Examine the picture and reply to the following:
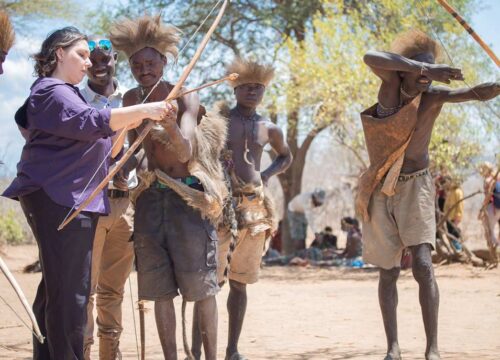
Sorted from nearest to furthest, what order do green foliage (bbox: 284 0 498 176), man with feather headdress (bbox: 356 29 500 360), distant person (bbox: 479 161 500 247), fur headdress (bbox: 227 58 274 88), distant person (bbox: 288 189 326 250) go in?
man with feather headdress (bbox: 356 29 500 360), fur headdress (bbox: 227 58 274 88), distant person (bbox: 479 161 500 247), green foliage (bbox: 284 0 498 176), distant person (bbox: 288 189 326 250)

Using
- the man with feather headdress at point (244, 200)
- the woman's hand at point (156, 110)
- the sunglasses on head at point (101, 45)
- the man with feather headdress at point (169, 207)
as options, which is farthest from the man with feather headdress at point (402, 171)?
the woman's hand at point (156, 110)

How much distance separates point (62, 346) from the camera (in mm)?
4066

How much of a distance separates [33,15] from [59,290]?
47.6 ft

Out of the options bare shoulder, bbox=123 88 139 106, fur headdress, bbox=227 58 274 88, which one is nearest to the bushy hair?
fur headdress, bbox=227 58 274 88

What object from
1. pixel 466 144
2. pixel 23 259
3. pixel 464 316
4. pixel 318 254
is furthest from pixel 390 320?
pixel 23 259

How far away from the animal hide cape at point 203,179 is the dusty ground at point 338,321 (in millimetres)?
1532

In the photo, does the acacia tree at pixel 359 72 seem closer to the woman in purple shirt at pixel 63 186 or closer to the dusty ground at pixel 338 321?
the dusty ground at pixel 338 321

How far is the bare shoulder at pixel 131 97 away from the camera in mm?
4973

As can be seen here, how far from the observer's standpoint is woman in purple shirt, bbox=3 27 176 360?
3980 millimetres

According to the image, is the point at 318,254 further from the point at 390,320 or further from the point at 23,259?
the point at 390,320

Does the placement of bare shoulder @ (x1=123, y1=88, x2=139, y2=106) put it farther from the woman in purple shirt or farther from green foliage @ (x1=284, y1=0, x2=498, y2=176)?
green foliage @ (x1=284, y1=0, x2=498, y2=176)

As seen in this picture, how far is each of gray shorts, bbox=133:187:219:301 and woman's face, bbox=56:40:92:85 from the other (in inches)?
38.5

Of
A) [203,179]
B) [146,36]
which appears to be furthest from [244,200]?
[146,36]

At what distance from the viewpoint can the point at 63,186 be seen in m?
4.06
